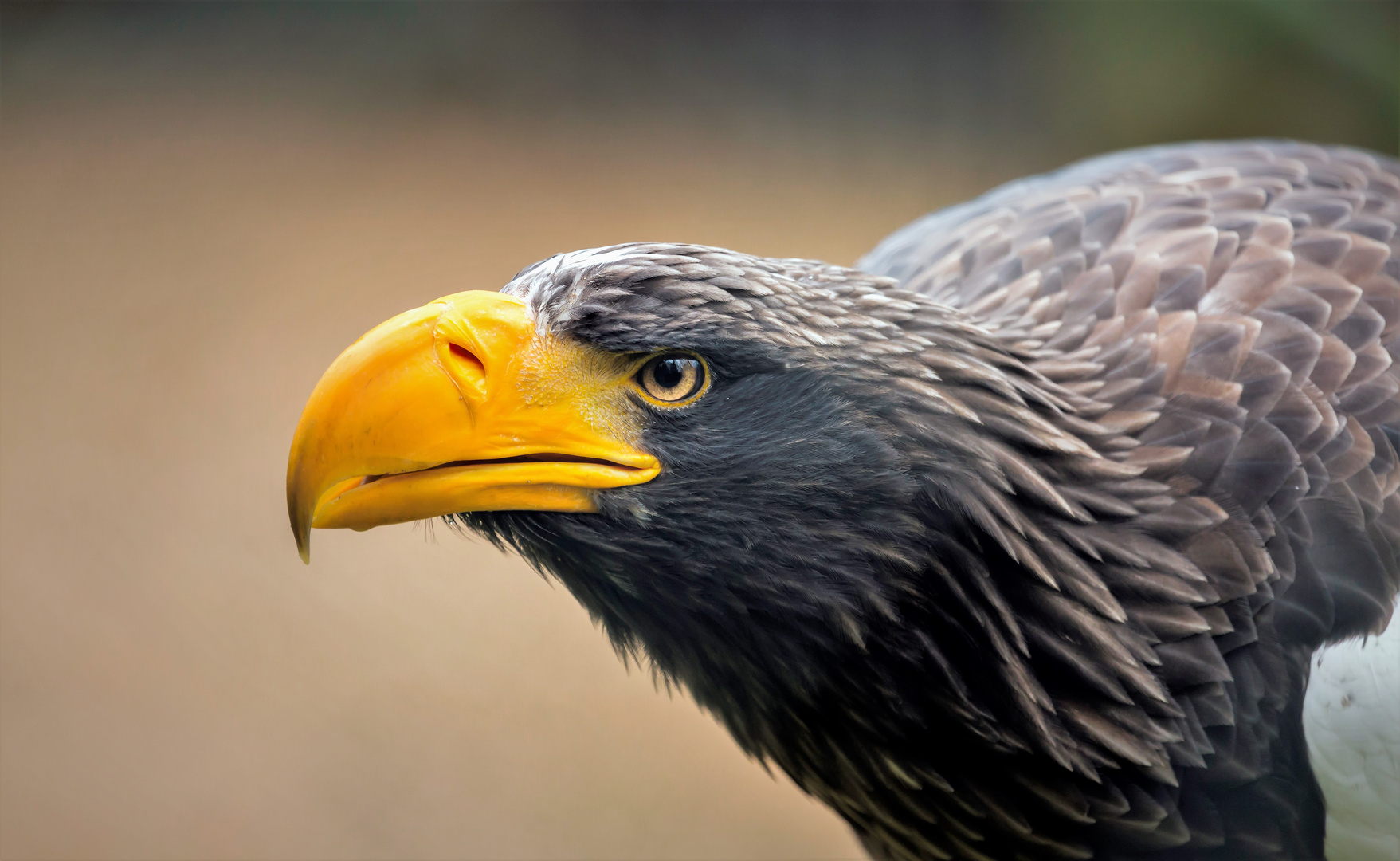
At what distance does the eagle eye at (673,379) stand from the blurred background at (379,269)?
511 mm

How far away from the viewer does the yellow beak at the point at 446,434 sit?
4.27 ft

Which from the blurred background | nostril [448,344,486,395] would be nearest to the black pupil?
nostril [448,344,486,395]

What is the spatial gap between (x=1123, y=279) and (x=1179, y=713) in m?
0.79

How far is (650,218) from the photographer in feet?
18.9

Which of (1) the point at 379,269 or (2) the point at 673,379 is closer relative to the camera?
(2) the point at 673,379

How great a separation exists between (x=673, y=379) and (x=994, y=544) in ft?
1.69

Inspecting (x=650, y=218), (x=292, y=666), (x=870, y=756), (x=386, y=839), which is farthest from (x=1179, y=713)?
(x=650, y=218)

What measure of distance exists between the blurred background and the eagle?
0.41 metres

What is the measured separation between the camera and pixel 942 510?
1411 millimetres

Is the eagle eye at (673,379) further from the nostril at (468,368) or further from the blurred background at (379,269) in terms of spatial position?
the blurred background at (379,269)

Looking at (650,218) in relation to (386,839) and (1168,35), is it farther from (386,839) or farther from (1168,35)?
(386,839)

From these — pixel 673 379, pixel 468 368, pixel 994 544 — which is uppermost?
pixel 468 368

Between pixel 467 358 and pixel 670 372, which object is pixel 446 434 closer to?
pixel 467 358

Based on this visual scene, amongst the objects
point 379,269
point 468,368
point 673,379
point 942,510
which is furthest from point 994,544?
point 379,269
